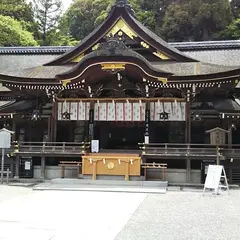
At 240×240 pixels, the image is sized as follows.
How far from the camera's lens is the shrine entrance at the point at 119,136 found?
15.6 m

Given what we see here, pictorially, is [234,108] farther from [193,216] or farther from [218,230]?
[218,230]

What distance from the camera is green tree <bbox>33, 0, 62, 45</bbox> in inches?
1715

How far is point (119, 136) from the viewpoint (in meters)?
15.9

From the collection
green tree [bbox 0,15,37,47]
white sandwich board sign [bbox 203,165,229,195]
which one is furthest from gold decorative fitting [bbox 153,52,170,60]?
green tree [bbox 0,15,37,47]

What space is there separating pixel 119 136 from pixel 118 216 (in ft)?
29.9

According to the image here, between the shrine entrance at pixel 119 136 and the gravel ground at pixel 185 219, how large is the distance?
20.6 feet

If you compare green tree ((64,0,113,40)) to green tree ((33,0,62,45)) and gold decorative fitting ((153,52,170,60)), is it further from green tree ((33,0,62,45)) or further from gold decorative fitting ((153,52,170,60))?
gold decorative fitting ((153,52,170,60))

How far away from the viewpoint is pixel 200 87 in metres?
13.1

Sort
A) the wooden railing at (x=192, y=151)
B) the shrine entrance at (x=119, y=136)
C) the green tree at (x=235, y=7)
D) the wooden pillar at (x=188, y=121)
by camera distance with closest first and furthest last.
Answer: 1. the wooden railing at (x=192, y=151)
2. the wooden pillar at (x=188, y=121)
3. the shrine entrance at (x=119, y=136)
4. the green tree at (x=235, y=7)

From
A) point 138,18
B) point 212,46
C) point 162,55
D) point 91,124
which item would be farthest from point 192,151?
point 138,18

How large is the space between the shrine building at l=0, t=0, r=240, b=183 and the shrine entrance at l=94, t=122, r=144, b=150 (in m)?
0.05

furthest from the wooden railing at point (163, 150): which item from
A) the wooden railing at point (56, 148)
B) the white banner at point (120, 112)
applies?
the white banner at point (120, 112)

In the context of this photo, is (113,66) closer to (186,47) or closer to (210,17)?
(186,47)

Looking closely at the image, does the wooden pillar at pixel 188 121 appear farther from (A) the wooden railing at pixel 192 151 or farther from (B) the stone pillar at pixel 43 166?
(B) the stone pillar at pixel 43 166
